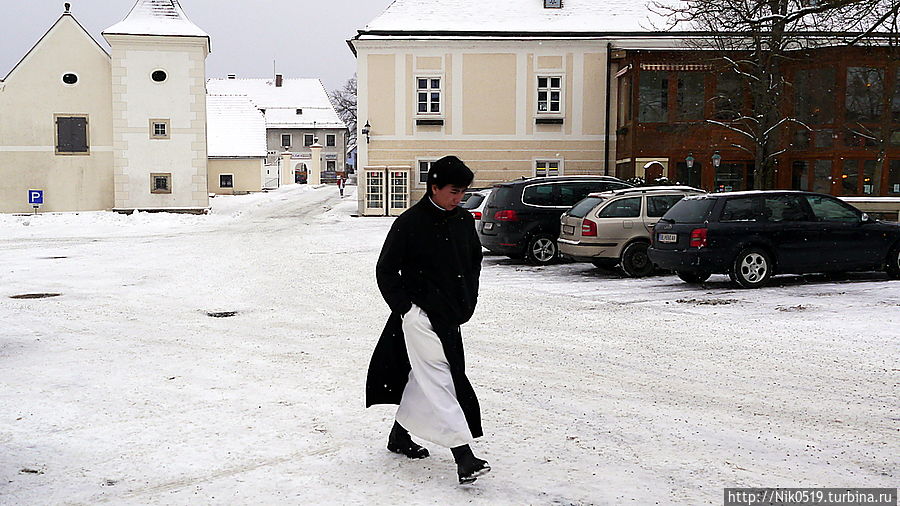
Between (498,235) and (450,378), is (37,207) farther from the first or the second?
(450,378)

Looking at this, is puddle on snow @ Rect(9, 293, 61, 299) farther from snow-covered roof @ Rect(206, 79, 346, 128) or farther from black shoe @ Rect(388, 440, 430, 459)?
snow-covered roof @ Rect(206, 79, 346, 128)

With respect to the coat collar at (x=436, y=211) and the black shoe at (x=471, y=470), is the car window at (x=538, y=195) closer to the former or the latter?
the coat collar at (x=436, y=211)

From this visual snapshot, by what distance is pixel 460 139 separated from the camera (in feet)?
127

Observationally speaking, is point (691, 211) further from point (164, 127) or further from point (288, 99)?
point (288, 99)

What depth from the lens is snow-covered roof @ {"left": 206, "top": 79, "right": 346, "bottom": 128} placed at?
92938 millimetres

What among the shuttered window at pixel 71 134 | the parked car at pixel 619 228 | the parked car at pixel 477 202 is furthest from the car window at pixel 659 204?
the shuttered window at pixel 71 134

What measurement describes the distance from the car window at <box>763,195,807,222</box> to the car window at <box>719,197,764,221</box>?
0.50ft

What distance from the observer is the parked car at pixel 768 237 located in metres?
13.7

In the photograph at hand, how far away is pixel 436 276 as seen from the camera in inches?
208

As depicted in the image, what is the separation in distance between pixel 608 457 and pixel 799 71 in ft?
107

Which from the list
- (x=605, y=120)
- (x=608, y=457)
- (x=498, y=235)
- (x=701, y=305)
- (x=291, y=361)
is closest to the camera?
(x=608, y=457)

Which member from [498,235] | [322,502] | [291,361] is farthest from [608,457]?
[498,235]

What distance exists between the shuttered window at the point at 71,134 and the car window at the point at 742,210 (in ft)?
107

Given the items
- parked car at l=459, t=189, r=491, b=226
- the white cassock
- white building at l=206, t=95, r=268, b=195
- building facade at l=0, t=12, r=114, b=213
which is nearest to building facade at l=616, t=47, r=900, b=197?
parked car at l=459, t=189, r=491, b=226
